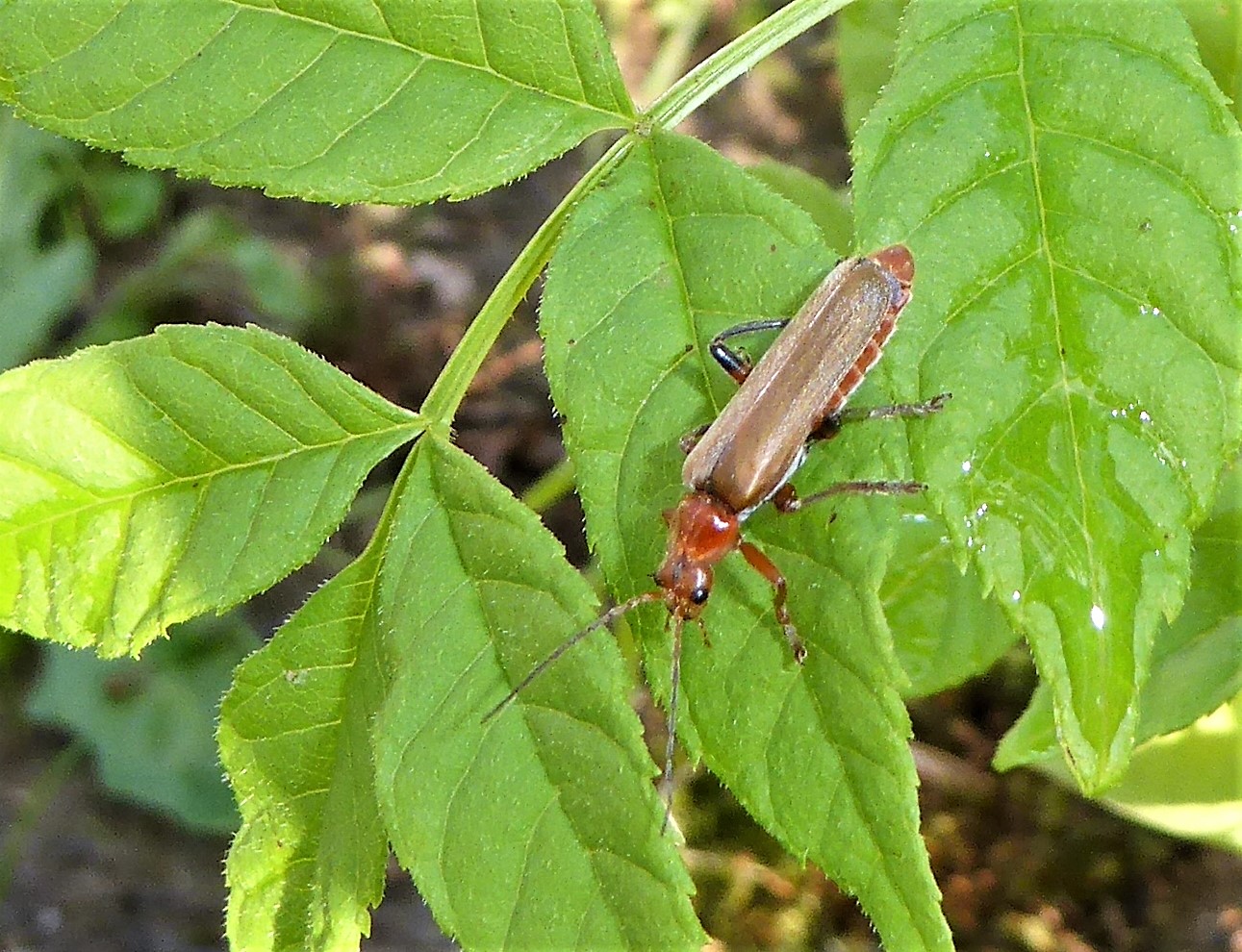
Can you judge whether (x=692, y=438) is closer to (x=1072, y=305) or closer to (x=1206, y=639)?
(x=1072, y=305)

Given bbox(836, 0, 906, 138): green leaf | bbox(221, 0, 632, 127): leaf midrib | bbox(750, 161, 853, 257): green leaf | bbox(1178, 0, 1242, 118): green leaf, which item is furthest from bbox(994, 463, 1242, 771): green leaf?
bbox(221, 0, 632, 127): leaf midrib

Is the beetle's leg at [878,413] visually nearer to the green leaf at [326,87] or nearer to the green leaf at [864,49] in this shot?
the green leaf at [326,87]

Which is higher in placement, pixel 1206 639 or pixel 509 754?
pixel 1206 639

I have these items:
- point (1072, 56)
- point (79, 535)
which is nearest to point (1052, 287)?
point (1072, 56)

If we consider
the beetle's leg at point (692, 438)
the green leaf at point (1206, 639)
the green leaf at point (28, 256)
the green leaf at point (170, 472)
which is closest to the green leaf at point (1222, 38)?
the green leaf at point (1206, 639)

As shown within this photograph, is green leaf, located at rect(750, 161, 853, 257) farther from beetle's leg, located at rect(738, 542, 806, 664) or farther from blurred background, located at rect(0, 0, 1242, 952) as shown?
beetle's leg, located at rect(738, 542, 806, 664)

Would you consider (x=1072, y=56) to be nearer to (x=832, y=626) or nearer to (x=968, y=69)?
(x=968, y=69)

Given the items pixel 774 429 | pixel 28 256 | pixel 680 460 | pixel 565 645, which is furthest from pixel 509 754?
pixel 28 256
